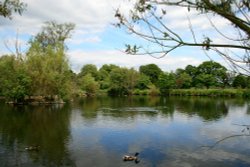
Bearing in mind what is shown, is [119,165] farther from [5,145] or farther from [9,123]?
[9,123]

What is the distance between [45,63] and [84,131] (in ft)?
89.5

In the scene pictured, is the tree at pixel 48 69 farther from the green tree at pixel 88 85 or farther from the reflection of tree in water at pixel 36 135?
the green tree at pixel 88 85

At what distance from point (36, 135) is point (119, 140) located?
7289 mm

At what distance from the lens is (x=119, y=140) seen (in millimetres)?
25812

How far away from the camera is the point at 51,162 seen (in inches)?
766

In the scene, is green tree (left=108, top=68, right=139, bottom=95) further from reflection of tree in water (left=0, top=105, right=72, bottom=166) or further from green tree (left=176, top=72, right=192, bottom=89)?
reflection of tree in water (left=0, top=105, right=72, bottom=166)

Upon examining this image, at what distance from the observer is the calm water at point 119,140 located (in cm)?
2002

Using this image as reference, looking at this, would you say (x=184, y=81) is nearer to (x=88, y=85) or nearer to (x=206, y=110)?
(x=88, y=85)

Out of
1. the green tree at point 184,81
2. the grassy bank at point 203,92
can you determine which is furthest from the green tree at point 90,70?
the green tree at point 184,81

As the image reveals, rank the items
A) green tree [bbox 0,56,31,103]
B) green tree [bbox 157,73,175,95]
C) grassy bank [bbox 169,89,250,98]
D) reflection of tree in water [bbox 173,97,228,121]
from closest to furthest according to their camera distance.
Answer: reflection of tree in water [bbox 173,97,228,121] < green tree [bbox 0,56,31,103] < grassy bank [bbox 169,89,250,98] < green tree [bbox 157,73,175,95]

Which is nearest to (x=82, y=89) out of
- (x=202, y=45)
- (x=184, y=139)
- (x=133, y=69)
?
(x=133, y=69)

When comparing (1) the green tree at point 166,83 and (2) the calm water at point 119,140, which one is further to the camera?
(1) the green tree at point 166,83

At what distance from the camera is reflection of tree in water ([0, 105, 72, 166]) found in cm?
2023

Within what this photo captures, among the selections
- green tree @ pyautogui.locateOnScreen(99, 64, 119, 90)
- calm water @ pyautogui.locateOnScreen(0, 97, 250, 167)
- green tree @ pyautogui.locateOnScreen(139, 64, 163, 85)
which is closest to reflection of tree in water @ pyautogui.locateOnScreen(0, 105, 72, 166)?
calm water @ pyautogui.locateOnScreen(0, 97, 250, 167)
